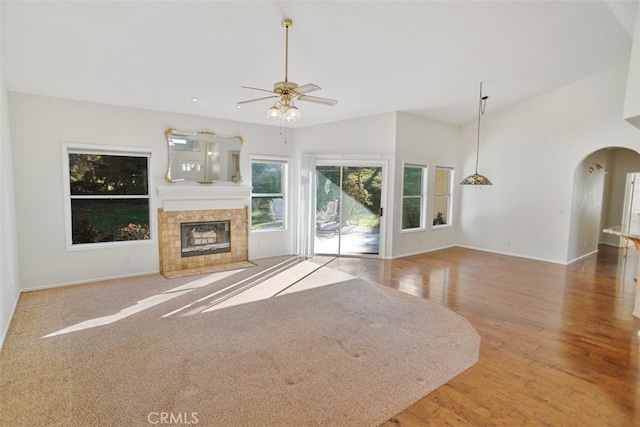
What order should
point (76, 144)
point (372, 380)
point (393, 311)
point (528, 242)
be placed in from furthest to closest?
point (528, 242) < point (76, 144) < point (393, 311) < point (372, 380)

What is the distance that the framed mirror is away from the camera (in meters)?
5.93

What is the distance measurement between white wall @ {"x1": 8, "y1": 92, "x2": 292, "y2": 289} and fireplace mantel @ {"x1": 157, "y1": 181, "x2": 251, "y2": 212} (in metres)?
0.22

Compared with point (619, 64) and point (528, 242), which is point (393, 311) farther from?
point (619, 64)

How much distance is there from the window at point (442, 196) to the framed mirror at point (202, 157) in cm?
481

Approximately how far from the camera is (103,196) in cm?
541

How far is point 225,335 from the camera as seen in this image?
3.47 metres

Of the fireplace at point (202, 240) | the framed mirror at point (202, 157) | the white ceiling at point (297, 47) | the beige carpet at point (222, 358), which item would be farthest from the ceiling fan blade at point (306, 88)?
the fireplace at point (202, 240)

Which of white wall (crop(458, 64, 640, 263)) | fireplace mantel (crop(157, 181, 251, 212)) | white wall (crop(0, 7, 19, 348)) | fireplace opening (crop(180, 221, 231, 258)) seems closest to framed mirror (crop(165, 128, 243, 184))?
fireplace mantel (crop(157, 181, 251, 212))

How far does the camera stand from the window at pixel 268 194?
717 centimetres

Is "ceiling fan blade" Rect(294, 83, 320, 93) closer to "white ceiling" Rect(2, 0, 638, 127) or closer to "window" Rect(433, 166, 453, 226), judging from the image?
"white ceiling" Rect(2, 0, 638, 127)

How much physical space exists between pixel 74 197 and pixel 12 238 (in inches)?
41.3

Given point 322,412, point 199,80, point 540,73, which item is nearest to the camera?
point 322,412

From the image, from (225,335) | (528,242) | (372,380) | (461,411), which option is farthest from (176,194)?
(528,242)

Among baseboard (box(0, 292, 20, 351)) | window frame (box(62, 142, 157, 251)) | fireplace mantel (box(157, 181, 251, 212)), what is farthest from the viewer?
fireplace mantel (box(157, 181, 251, 212))
